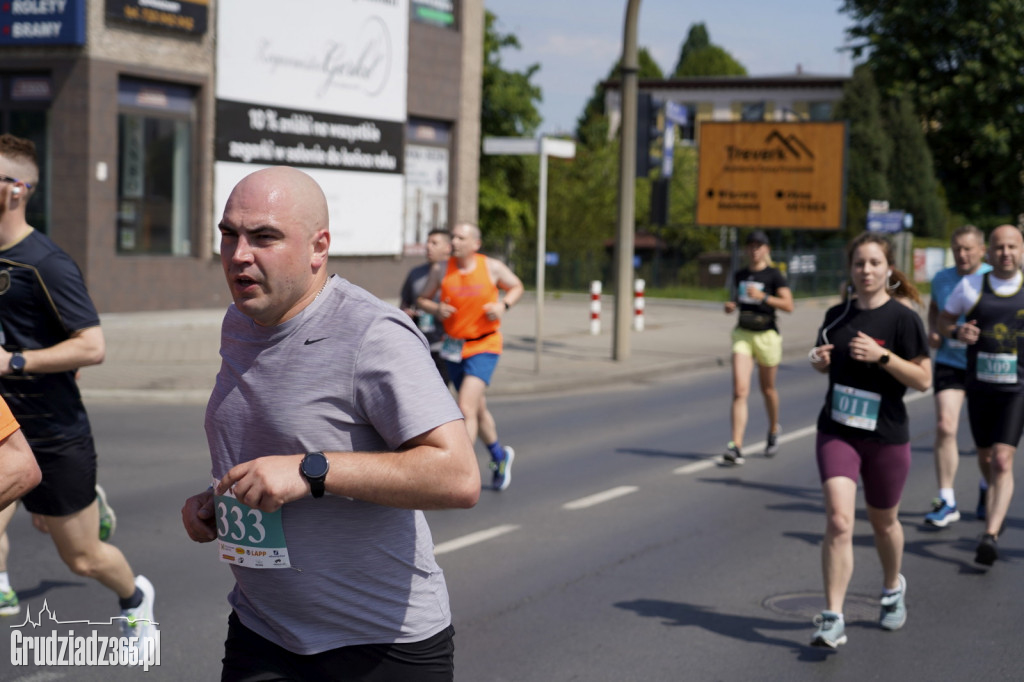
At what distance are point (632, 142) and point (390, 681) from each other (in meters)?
16.5

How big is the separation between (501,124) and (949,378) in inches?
1432

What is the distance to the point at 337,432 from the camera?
2.71 m

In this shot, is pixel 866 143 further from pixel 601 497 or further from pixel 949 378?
pixel 601 497

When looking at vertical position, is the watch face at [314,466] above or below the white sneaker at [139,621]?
above

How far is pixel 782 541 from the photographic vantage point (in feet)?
25.5

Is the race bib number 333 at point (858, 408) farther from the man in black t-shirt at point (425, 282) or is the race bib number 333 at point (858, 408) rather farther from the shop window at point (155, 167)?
the shop window at point (155, 167)

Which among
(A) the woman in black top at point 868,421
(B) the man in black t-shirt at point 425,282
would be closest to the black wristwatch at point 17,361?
(A) the woman in black top at point 868,421

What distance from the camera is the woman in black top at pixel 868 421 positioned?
555 cm

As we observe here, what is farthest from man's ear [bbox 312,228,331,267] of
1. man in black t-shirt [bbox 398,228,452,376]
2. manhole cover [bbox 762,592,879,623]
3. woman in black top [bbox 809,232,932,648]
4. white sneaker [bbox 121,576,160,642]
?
man in black t-shirt [bbox 398,228,452,376]

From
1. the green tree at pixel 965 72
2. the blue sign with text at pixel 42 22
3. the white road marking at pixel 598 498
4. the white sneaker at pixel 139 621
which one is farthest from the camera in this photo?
the green tree at pixel 965 72

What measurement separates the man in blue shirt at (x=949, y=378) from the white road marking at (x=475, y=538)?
2.77 metres

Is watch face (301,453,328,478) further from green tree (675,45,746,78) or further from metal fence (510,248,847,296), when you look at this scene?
green tree (675,45,746,78)

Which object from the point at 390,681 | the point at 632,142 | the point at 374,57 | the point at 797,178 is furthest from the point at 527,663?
the point at 797,178

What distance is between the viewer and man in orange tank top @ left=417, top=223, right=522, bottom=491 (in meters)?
9.13
